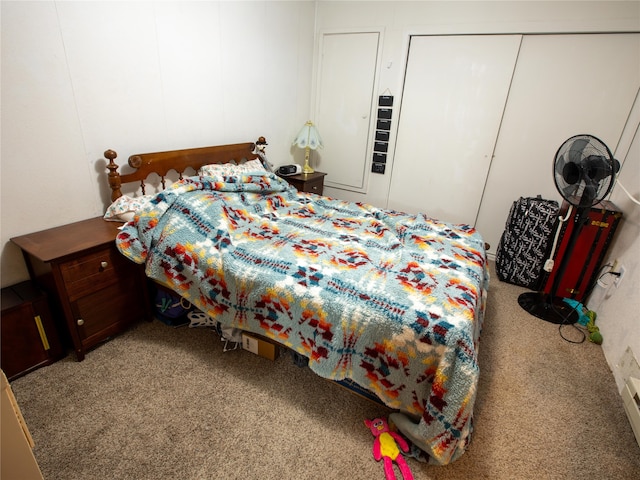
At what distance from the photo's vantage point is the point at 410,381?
4.36ft

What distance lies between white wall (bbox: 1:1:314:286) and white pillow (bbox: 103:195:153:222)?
0.45ft

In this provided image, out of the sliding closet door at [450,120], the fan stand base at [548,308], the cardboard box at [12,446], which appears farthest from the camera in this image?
the sliding closet door at [450,120]

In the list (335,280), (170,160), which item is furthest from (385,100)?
(335,280)

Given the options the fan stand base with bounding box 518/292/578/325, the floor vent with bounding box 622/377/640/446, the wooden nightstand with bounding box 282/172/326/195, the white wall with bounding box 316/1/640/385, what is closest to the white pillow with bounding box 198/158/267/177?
the wooden nightstand with bounding box 282/172/326/195

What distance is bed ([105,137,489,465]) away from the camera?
50.4 inches

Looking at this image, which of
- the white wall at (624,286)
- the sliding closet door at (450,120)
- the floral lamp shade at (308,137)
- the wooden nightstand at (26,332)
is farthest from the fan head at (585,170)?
the wooden nightstand at (26,332)

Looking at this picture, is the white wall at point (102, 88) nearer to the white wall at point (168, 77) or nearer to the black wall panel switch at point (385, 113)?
the white wall at point (168, 77)

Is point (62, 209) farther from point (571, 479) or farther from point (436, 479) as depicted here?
point (571, 479)

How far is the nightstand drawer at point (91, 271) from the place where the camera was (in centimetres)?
159

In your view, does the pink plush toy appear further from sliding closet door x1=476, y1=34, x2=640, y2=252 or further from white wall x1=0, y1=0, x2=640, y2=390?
sliding closet door x1=476, y1=34, x2=640, y2=252

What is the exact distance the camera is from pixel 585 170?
1964mm

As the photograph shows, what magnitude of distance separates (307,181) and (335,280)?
73.8 inches

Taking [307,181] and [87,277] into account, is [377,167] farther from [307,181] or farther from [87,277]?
[87,277]

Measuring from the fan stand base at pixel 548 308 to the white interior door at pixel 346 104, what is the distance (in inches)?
76.8
